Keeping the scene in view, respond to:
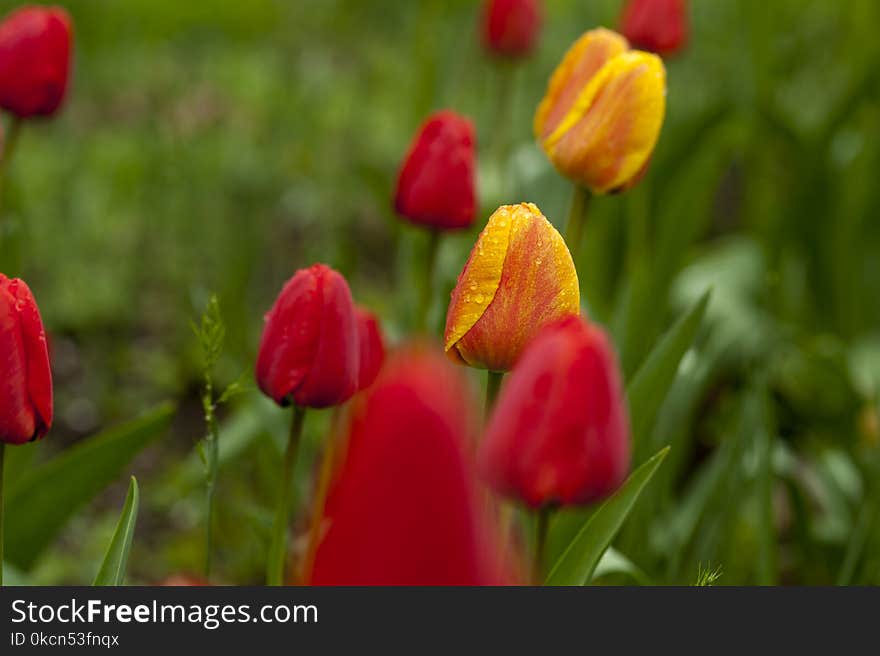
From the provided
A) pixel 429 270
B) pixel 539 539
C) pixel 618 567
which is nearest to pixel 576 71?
pixel 429 270

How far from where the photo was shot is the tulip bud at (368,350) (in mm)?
1105

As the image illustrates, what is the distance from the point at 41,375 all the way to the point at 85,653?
21cm

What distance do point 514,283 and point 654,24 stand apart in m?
1.12

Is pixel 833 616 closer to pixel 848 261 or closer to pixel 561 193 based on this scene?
pixel 561 193

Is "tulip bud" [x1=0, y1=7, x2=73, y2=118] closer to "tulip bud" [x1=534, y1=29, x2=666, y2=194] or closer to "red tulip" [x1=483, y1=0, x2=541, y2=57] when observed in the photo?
"tulip bud" [x1=534, y1=29, x2=666, y2=194]

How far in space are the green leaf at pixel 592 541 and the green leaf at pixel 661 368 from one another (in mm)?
366

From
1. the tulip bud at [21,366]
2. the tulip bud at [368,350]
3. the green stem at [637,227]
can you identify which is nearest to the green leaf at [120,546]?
the tulip bud at [21,366]

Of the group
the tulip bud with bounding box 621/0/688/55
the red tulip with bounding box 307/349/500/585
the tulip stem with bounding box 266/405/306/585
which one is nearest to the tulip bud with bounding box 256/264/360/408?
the tulip stem with bounding box 266/405/306/585

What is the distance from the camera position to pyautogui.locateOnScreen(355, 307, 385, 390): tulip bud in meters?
1.11

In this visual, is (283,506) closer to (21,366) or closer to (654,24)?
(21,366)

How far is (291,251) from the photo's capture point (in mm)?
3270

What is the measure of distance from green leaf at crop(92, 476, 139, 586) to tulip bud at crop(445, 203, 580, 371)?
0.95 ft

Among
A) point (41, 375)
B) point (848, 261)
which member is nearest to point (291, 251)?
point (848, 261)

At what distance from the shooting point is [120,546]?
96 cm
